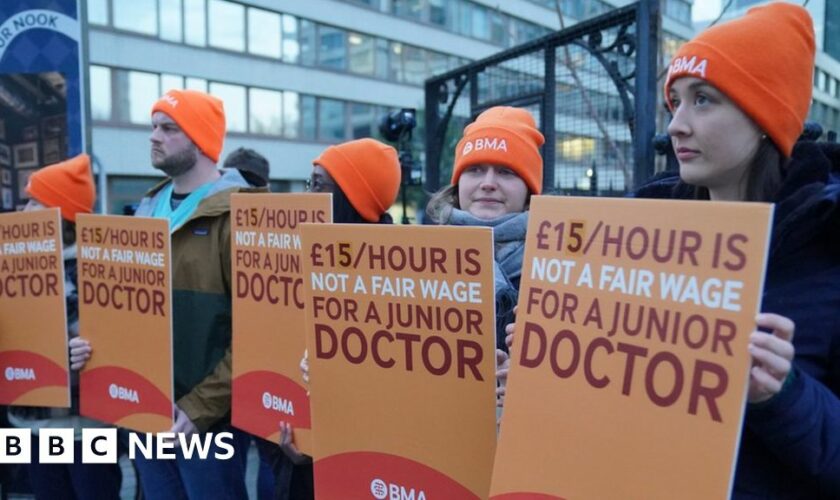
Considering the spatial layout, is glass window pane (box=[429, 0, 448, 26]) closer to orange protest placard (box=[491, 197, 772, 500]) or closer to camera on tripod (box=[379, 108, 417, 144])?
camera on tripod (box=[379, 108, 417, 144])

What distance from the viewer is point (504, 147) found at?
2.07 metres

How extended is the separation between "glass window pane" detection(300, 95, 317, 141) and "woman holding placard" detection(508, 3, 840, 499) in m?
22.2

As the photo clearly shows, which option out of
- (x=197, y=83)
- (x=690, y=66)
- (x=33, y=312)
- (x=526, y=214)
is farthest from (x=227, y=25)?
(x=690, y=66)

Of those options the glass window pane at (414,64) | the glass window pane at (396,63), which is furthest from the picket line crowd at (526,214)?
the glass window pane at (414,64)

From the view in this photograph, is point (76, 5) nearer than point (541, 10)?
Yes

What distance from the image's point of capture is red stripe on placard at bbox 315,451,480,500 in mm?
1502

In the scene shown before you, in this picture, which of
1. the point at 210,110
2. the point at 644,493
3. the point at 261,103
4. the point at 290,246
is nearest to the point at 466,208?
the point at 290,246

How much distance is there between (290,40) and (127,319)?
69.8 ft

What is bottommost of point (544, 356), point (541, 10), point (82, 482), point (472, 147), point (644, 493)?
point (82, 482)

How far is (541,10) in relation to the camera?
29688 mm

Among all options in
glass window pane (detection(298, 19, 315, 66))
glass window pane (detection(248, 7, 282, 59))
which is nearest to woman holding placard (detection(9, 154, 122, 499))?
glass window pane (detection(248, 7, 282, 59))

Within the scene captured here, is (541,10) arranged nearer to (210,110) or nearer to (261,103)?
(261,103)

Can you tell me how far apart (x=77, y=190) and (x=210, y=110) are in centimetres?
94

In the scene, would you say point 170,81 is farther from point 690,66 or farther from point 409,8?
point 690,66
